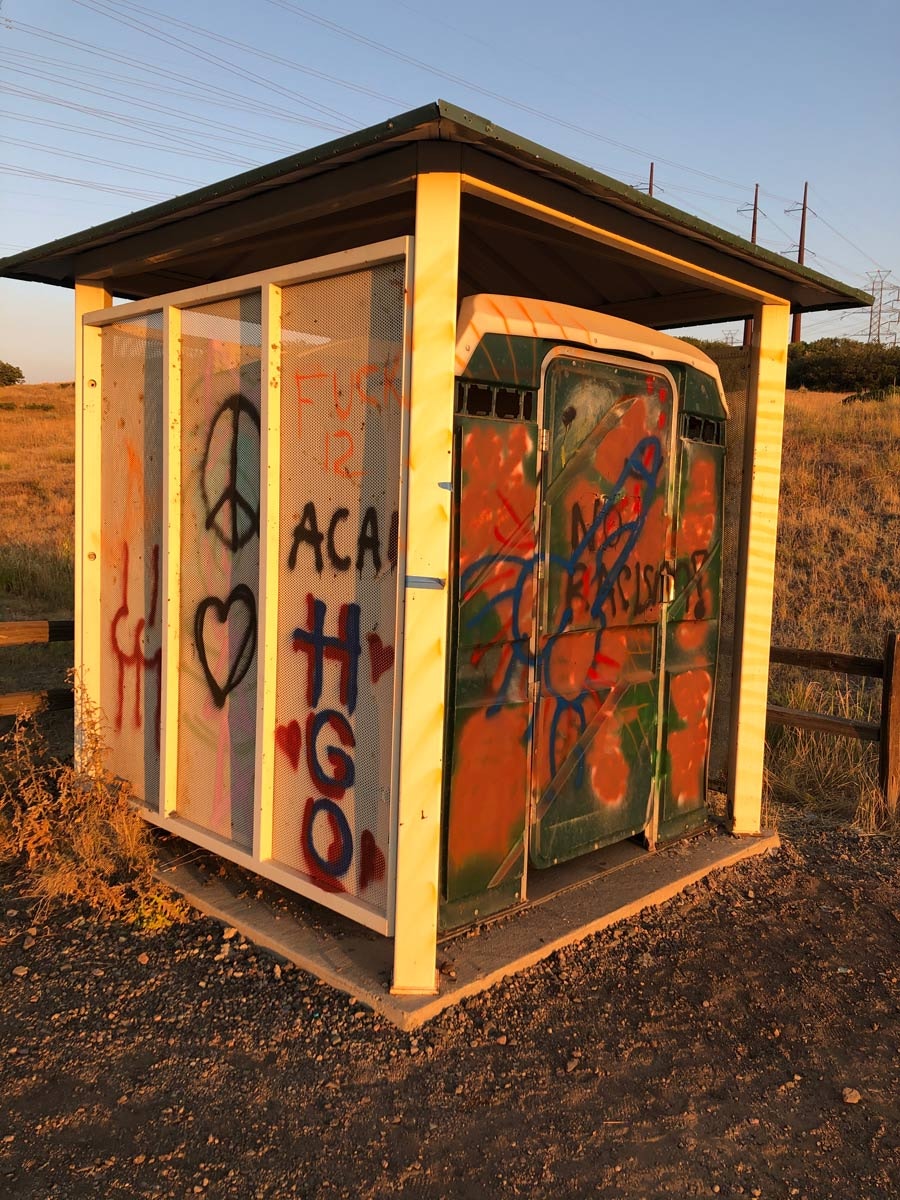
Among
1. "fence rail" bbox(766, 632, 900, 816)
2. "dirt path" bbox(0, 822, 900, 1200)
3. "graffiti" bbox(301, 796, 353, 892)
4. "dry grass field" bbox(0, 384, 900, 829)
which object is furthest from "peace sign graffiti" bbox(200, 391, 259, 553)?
"dry grass field" bbox(0, 384, 900, 829)

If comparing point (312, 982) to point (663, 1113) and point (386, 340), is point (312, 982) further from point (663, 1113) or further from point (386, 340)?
point (386, 340)

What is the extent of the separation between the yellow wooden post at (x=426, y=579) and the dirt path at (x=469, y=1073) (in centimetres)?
41

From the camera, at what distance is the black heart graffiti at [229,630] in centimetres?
417

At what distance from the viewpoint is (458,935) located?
13.2 ft

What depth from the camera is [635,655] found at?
477cm

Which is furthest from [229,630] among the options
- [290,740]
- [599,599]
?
[599,599]

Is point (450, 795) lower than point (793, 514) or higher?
lower

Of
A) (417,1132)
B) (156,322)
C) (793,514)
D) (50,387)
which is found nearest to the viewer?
(417,1132)

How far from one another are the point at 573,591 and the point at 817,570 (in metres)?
10.5

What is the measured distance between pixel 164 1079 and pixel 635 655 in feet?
9.39

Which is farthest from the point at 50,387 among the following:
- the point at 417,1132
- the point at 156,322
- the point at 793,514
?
the point at 417,1132

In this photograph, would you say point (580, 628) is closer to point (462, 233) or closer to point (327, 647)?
point (327, 647)

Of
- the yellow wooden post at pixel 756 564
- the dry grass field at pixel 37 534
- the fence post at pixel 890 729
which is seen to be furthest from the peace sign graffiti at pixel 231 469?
the fence post at pixel 890 729

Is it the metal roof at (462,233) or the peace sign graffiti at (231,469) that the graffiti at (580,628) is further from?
the peace sign graffiti at (231,469)
